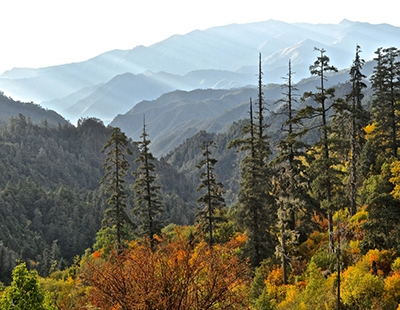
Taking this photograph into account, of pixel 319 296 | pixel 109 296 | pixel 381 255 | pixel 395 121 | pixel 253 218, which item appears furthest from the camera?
pixel 395 121

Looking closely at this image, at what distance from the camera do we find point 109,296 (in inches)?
286

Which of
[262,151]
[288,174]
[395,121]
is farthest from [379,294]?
[395,121]

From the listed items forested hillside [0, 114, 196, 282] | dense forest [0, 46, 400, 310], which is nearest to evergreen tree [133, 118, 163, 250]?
dense forest [0, 46, 400, 310]

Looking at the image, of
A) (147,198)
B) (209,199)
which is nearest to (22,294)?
(209,199)

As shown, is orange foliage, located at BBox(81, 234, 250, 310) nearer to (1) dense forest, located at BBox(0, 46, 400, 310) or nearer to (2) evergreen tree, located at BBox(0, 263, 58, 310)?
(1) dense forest, located at BBox(0, 46, 400, 310)

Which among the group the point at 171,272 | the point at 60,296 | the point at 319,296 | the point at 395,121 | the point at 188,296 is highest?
the point at 395,121

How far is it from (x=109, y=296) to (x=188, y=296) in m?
1.54

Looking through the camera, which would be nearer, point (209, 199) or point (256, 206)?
point (256, 206)

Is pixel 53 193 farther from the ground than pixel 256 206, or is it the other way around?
pixel 256 206

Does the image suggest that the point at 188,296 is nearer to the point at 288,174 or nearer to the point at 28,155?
the point at 288,174

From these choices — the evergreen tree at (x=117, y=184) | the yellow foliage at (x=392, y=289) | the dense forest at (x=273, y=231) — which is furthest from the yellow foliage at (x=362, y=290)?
the evergreen tree at (x=117, y=184)

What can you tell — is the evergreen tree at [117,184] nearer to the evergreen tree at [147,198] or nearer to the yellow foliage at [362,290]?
the evergreen tree at [147,198]

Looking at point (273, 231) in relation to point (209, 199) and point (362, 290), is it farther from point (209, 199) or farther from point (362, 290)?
point (362, 290)

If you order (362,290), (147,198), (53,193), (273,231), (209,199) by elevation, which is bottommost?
(53,193)
